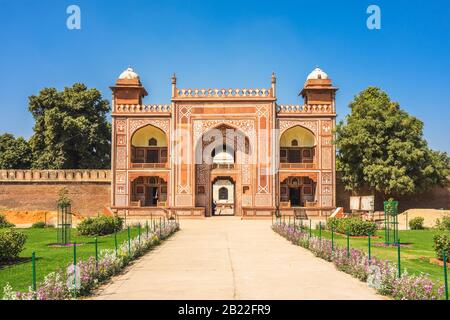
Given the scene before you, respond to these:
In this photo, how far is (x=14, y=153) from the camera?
124 feet

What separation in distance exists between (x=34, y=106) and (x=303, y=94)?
19.8 m

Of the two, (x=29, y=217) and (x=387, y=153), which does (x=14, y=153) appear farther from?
(x=387, y=153)

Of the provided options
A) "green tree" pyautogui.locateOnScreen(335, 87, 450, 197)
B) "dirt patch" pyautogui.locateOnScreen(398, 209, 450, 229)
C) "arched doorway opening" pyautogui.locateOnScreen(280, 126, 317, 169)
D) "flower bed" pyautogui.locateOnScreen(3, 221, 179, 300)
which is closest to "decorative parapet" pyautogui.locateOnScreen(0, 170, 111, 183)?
"arched doorway opening" pyautogui.locateOnScreen(280, 126, 317, 169)

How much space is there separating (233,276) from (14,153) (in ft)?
107

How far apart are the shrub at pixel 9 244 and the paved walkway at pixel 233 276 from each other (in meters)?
3.06

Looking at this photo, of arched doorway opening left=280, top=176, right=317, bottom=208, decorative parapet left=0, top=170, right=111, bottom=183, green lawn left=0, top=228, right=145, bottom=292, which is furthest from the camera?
decorative parapet left=0, top=170, right=111, bottom=183

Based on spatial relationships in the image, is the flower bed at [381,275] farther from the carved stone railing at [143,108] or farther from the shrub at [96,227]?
the carved stone railing at [143,108]

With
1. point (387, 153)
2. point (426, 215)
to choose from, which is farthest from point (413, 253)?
point (387, 153)

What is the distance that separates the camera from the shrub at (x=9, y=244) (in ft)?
38.9

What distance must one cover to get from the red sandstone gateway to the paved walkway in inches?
577

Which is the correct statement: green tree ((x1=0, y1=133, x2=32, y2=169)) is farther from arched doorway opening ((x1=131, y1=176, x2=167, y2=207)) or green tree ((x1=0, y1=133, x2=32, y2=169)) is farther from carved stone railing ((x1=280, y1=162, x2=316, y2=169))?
carved stone railing ((x1=280, y1=162, x2=316, y2=169))

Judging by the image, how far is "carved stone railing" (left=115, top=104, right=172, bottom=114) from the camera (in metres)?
31.0

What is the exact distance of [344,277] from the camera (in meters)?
9.50
